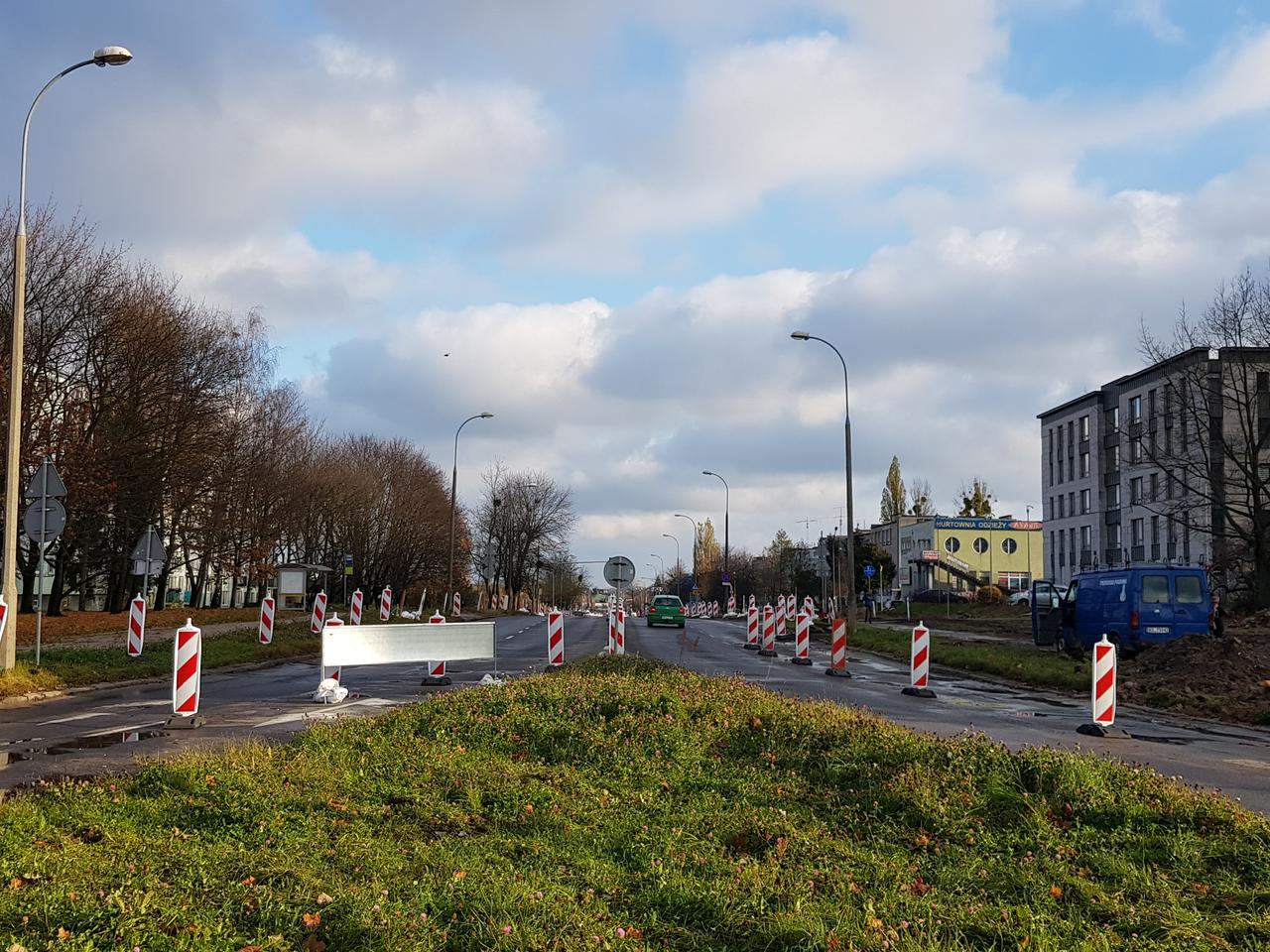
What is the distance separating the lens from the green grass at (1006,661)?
2169 cm

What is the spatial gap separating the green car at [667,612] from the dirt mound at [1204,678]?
33.9 metres

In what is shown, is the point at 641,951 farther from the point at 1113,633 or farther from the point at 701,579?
the point at 701,579

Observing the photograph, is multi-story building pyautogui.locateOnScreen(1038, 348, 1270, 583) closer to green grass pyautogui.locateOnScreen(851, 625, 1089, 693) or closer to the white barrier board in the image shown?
green grass pyautogui.locateOnScreen(851, 625, 1089, 693)

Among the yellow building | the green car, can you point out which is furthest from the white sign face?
the yellow building

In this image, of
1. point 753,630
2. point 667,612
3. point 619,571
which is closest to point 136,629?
point 619,571

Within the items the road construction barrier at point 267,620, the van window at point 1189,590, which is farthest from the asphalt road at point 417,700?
the van window at point 1189,590

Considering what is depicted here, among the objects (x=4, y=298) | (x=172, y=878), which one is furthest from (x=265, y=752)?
(x=4, y=298)

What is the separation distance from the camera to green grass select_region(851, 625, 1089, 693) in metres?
21.7

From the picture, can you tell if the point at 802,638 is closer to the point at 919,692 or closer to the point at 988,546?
the point at 919,692

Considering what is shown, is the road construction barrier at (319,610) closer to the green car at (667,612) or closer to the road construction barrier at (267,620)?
the road construction barrier at (267,620)

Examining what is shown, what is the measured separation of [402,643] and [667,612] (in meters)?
41.3

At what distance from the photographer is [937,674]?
24766mm

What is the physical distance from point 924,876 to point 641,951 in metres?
1.91

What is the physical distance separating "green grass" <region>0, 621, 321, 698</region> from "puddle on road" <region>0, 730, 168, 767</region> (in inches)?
222
